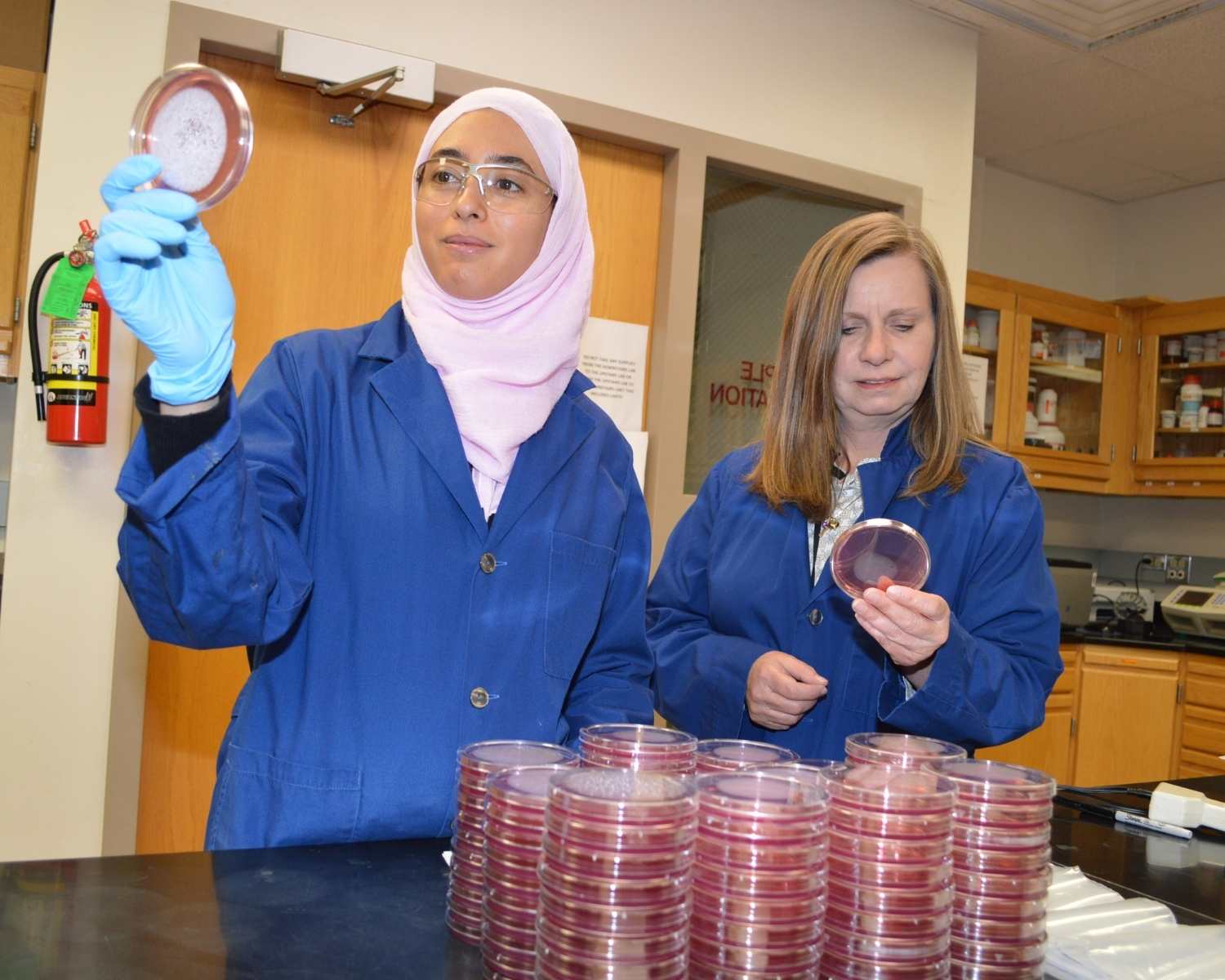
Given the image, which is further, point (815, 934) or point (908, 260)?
point (908, 260)

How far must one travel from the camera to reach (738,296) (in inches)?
141

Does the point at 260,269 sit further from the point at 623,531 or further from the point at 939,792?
the point at 939,792

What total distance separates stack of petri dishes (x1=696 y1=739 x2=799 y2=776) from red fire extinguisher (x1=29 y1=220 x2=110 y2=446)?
194 centimetres

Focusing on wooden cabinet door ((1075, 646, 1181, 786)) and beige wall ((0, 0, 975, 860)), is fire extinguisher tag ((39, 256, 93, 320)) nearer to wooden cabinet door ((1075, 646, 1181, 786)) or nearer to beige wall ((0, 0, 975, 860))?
beige wall ((0, 0, 975, 860))

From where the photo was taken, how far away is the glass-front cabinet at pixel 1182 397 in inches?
197

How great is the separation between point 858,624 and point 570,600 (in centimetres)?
49

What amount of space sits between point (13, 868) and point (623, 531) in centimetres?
83

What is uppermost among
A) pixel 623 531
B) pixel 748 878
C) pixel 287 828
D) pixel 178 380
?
pixel 178 380

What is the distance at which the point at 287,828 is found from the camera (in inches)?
45.1

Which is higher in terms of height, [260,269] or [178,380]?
[260,269]

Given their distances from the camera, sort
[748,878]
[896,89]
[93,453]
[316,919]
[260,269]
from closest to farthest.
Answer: [748,878] < [316,919] < [93,453] < [260,269] < [896,89]

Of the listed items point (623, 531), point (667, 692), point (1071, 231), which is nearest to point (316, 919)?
point (623, 531)

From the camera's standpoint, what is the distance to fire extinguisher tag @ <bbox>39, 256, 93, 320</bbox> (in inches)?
81.3

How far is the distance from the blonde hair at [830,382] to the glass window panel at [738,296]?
5.59 ft
